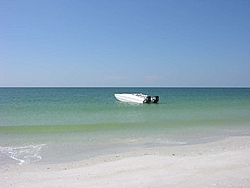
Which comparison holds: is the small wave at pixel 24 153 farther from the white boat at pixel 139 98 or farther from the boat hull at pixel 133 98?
the boat hull at pixel 133 98

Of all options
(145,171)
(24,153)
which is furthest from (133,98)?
(145,171)

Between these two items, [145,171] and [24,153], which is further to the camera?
[24,153]

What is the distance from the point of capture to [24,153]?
26.3 feet

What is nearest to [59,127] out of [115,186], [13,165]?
[13,165]

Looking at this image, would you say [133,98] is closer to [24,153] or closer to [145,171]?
[24,153]

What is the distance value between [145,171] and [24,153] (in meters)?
4.62

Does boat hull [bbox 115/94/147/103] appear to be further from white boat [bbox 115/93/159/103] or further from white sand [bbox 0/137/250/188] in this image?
white sand [bbox 0/137/250/188]

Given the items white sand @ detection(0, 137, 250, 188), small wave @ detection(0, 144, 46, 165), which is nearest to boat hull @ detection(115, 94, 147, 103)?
small wave @ detection(0, 144, 46, 165)

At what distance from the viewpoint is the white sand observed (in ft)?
16.4

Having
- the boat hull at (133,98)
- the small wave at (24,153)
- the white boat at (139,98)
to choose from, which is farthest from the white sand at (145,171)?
the boat hull at (133,98)

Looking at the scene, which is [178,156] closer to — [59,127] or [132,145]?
[132,145]

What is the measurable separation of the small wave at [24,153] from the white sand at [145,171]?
0.62m

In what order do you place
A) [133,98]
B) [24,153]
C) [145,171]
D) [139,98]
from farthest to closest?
1. [133,98]
2. [139,98]
3. [24,153]
4. [145,171]

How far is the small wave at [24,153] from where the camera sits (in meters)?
7.33
